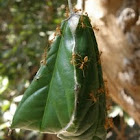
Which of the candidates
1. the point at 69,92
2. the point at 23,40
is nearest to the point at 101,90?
the point at 69,92

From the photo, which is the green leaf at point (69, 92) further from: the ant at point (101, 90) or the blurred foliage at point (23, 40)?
the blurred foliage at point (23, 40)

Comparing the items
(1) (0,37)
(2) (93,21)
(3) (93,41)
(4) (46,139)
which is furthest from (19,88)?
(3) (93,41)

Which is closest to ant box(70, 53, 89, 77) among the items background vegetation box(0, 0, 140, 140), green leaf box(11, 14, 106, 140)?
green leaf box(11, 14, 106, 140)

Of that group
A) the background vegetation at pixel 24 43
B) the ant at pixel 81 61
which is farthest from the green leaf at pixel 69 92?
the background vegetation at pixel 24 43

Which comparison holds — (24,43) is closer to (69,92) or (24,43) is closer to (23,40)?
(23,40)

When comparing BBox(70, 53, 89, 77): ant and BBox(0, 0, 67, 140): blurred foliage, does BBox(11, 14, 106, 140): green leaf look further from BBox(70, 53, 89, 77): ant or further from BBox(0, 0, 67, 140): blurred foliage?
BBox(0, 0, 67, 140): blurred foliage
